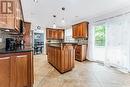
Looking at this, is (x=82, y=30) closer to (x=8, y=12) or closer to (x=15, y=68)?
(x=8, y=12)

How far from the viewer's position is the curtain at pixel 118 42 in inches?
213

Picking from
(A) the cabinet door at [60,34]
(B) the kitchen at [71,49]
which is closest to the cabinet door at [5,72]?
(B) the kitchen at [71,49]

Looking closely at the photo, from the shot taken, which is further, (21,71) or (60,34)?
(60,34)

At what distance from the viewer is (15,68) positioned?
9.16ft

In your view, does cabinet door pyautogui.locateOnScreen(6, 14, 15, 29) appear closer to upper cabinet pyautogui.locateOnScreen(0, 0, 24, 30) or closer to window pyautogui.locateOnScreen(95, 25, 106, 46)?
upper cabinet pyautogui.locateOnScreen(0, 0, 24, 30)

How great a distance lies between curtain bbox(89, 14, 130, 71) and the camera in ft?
17.8

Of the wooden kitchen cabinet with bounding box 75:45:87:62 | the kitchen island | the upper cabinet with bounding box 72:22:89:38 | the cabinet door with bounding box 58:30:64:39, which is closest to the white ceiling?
the upper cabinet with bounding box 72:22:89:38

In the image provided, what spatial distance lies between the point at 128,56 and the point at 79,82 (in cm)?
246

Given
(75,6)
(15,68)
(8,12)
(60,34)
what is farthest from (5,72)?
(60,34)

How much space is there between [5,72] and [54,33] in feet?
32.6

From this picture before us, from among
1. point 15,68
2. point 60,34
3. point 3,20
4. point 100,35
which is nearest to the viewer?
point 15,68

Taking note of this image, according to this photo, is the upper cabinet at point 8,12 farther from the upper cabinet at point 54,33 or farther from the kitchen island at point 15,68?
the upper cabinet at point 54,33

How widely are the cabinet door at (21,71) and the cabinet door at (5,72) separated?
259 millimetres

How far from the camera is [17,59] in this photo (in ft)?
9.28
